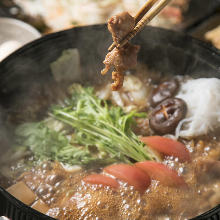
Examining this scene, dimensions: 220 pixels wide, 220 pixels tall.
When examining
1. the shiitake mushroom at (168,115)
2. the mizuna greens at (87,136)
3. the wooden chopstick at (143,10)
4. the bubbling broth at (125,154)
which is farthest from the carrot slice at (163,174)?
the wooden chopstick at (143,10)

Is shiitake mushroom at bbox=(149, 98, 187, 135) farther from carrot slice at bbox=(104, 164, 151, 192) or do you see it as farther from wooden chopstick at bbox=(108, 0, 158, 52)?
wooden chopstick at bbox=(108, 0, 158, 52)

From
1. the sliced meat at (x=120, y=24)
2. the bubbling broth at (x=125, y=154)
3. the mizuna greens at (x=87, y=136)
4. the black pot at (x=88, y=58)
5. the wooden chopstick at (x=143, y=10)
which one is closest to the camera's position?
the sliced meat at (x=120, y=24)

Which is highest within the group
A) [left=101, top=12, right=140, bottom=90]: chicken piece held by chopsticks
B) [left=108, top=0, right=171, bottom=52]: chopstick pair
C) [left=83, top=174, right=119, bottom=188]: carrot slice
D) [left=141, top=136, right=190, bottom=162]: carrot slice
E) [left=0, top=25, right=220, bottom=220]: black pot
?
[left=0, top=25, right=220, bottom=220]: black pot

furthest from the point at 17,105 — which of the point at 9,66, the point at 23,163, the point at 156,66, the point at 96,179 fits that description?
the point at 156,66

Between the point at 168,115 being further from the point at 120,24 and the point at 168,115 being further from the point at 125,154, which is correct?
the point at 120,24

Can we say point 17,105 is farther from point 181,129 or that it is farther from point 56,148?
point 181,129

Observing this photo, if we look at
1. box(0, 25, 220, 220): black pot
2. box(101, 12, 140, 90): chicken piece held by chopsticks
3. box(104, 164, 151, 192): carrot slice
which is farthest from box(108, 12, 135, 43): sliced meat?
box(0, 25, 220, 220): black pot

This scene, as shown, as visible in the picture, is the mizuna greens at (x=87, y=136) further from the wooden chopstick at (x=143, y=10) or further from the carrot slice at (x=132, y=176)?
the wooden chopstick at (x=143, y=10)

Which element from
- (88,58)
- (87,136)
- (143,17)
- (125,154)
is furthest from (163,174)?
(88,58)
